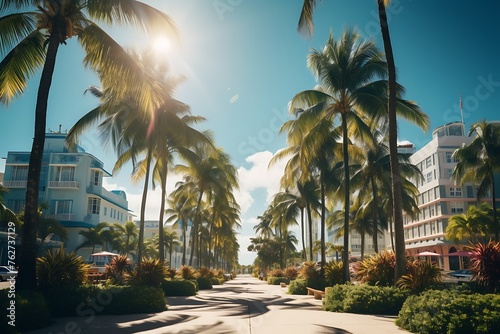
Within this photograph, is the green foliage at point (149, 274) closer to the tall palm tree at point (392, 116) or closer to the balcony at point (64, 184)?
the tall palm tree at point (392, 116)

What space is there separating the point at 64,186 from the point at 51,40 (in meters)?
38.2

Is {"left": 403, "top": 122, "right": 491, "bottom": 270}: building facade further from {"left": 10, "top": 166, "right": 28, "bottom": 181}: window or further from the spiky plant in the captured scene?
{"left": 10, "top": 166, "right": 28, "bottom": 181}: window

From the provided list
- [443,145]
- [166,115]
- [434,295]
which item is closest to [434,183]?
[443,145]

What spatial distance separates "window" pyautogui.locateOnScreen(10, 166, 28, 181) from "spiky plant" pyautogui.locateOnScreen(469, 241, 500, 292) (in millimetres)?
47753

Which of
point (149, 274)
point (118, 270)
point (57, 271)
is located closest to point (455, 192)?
point (118, 270)

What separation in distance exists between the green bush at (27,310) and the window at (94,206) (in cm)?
4069

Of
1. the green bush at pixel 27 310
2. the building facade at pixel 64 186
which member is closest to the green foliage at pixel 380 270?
the green bush at pixel 27 310

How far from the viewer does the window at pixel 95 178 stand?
4762 centimetres

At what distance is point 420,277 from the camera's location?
11.1 meters

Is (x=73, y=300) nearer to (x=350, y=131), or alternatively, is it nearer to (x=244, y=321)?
(x=244, y=321)

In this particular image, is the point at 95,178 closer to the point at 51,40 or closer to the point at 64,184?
the point at 64,184

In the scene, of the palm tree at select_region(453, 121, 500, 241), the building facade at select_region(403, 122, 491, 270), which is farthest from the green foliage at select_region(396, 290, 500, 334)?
the building facade at select_region(403, 122, 491, 270)

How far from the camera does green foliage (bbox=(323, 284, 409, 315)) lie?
11.8 meters

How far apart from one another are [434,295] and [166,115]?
597 inches
